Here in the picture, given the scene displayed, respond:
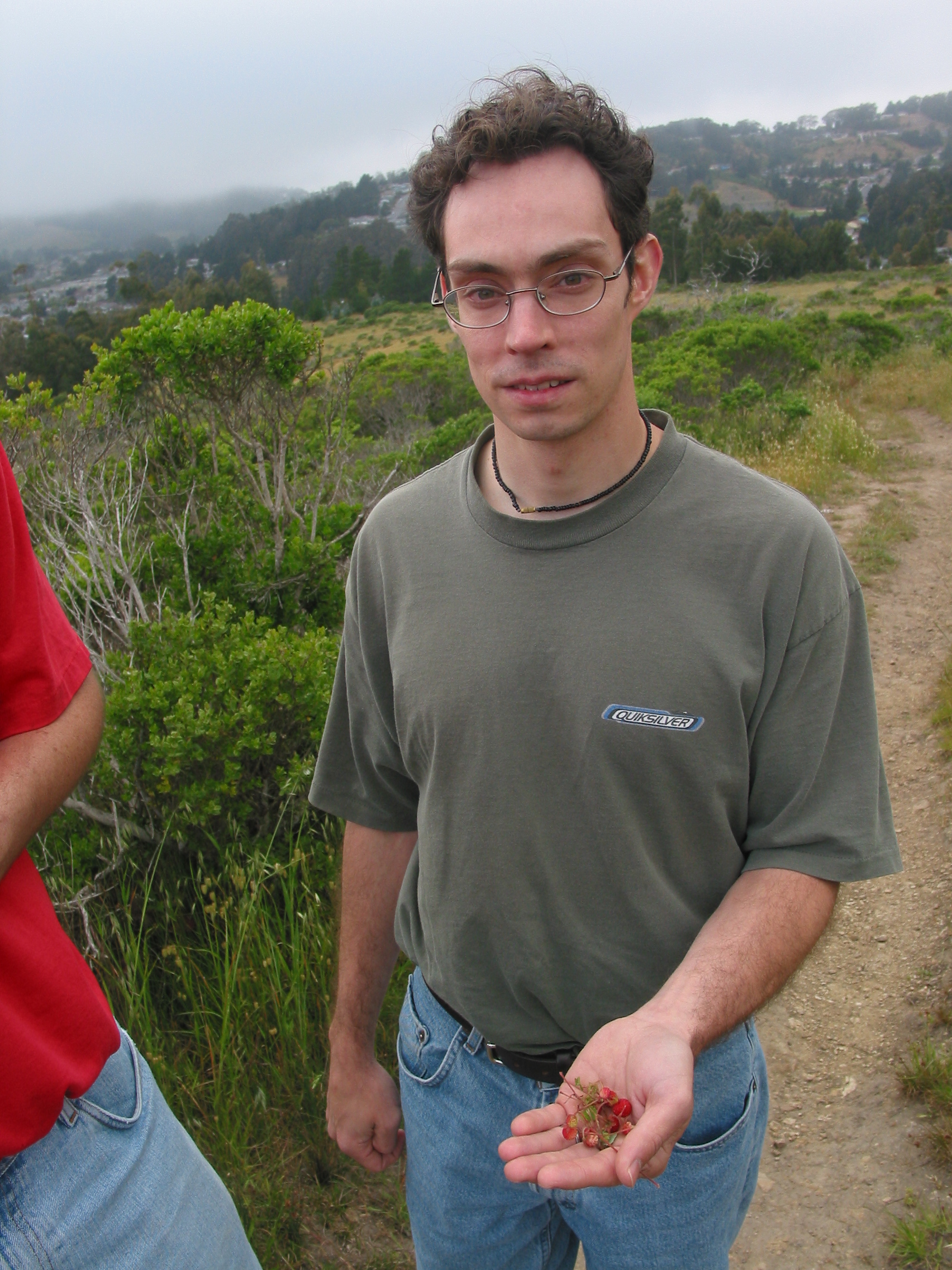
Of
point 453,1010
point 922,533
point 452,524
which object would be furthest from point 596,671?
point 922,533

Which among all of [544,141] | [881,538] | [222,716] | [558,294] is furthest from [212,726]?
[881,538]

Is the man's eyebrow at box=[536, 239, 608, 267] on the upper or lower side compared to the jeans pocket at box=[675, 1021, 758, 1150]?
upper

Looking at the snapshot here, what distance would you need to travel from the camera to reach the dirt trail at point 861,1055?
2.61m

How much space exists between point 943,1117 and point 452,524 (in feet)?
8.37

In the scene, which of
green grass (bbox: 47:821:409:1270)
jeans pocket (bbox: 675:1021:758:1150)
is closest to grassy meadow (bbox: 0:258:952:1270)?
green grass (bbox: 47:821:409:1270)

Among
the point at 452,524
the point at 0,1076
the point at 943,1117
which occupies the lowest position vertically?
the point at 943,1117

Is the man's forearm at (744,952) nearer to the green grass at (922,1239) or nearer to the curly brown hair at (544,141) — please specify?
the curly brown hair at (544,141)

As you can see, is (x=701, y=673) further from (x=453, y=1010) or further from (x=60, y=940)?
(x=60, y=940)

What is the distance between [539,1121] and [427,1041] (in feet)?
2.05

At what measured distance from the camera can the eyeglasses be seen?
1441 mm

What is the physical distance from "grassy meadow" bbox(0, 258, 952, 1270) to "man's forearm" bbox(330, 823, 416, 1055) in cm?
86

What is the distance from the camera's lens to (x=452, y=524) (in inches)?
62.4

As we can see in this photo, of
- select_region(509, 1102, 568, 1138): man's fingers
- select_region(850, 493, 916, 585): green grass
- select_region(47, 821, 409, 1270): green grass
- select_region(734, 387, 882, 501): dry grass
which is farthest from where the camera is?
select_region(734, 387, 882, 501): dry grass

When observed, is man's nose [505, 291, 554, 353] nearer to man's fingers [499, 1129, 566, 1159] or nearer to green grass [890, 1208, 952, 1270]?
man's fingers [499, 1129, 566, 1159]
